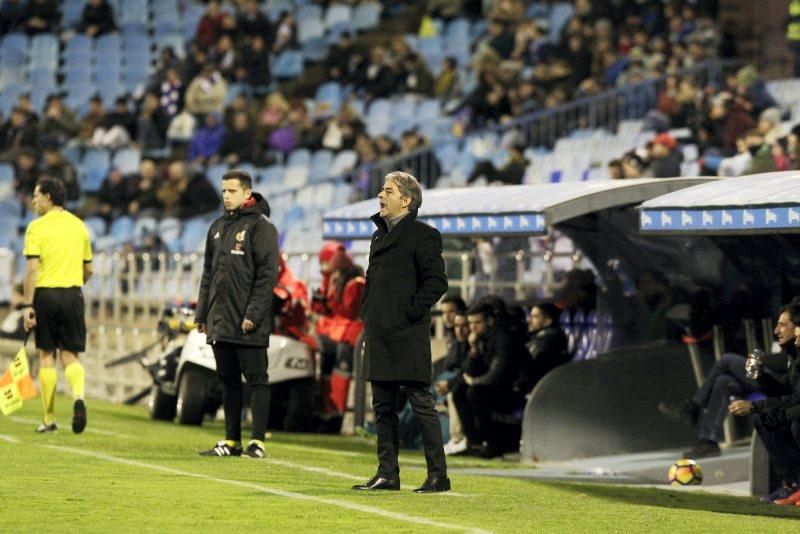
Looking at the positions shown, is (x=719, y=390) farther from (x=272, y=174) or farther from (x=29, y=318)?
(x=272, y=174)

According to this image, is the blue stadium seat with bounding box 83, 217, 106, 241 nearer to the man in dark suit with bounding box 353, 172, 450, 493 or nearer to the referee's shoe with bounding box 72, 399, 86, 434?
the referee's shoe with bounding box 72, 399, 86, 434

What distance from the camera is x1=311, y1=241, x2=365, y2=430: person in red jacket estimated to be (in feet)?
59.4

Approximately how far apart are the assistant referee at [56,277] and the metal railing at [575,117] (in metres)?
11.6

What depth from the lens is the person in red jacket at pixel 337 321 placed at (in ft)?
59.4

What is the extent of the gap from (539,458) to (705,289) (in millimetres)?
1933

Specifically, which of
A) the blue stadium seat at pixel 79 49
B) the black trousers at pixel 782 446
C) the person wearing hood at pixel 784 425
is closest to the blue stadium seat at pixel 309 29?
the blue stadium seat at pixel 79 49

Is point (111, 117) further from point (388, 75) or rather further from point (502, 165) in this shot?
point (502, 165)

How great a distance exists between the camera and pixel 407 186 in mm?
11391

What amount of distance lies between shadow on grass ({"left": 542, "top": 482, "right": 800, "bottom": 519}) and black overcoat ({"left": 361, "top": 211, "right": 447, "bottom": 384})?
1755mm

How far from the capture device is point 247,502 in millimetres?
10688

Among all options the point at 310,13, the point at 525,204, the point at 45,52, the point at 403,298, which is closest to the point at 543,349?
the point at 525,204

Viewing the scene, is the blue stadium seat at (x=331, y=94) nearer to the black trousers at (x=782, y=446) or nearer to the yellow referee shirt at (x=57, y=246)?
the yellow referee shirt at (x=57, y=246)

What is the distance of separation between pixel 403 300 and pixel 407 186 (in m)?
0.64

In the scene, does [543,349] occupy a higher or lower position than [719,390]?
higher
